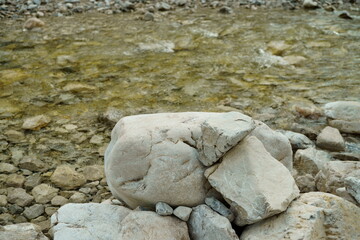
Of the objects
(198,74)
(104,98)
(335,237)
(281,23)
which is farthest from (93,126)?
(281,23)

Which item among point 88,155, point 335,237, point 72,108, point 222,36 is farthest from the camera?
point 222,36

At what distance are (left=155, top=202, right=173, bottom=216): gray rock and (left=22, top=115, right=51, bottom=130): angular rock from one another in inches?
112

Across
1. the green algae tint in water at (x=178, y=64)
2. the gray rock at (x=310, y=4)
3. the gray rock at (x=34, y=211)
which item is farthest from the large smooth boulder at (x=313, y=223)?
the gray rock at (x=310, y=4)

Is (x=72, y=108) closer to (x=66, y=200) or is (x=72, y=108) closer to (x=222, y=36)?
(x=66, y=200)

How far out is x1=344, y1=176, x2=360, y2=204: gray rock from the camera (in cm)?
314

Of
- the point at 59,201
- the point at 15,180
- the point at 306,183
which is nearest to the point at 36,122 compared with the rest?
the point at 15,180

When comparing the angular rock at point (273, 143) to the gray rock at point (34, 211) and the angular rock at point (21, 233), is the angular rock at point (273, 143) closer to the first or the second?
the angular rock at point (21, 233)

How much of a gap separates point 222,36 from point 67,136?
4.62m

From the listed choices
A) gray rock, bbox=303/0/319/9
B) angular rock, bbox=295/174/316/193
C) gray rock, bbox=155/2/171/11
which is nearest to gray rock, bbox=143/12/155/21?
gray rock, bbox=155/2/171/11

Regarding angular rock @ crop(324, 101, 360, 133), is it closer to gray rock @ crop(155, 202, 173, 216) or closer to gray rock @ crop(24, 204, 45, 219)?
gray rock @ crop(155, 202, 173, 216)

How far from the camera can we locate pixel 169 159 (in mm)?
3119

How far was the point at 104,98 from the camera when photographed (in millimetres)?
6191

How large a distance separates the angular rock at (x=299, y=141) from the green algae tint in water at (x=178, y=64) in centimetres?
80

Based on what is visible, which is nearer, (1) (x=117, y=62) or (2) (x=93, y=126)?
(2) (x=93, y=126)
